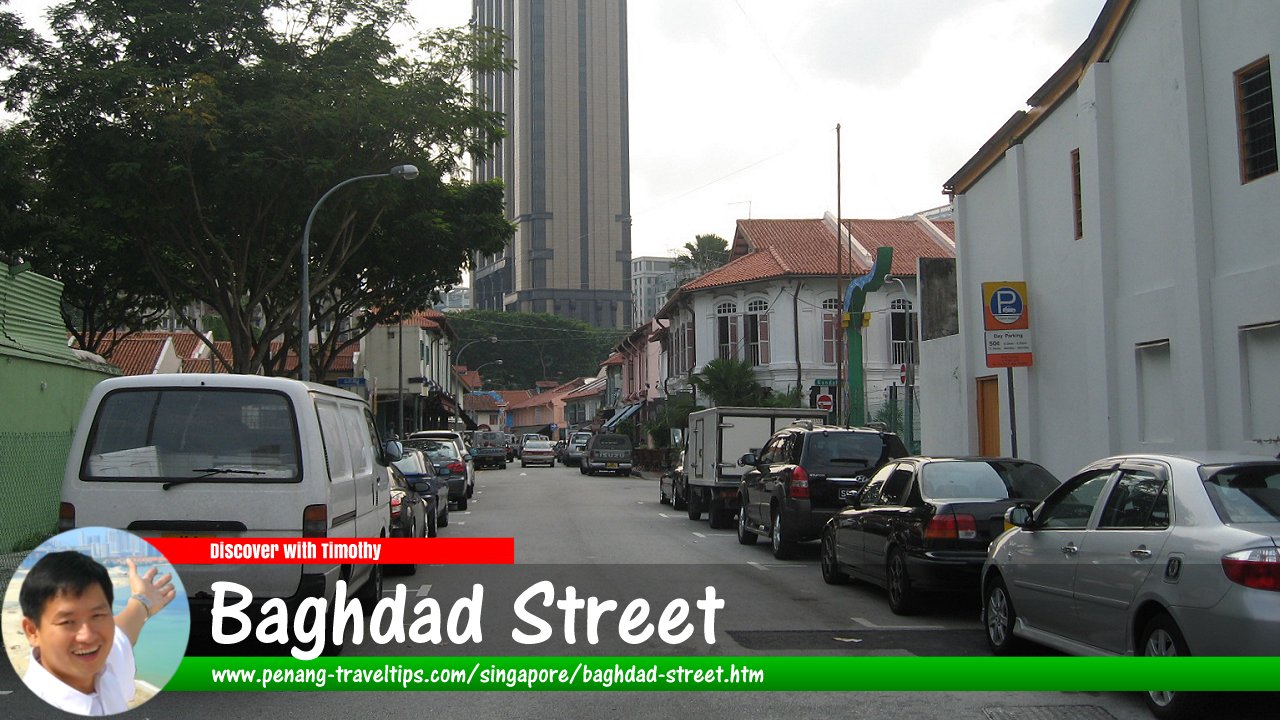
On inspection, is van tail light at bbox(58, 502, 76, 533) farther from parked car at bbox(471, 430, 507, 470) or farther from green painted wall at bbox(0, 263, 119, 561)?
parked car at bbox(471, 430, 507, 470)

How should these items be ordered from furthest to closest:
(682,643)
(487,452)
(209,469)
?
1. (487,452)
2. (682,643)
3. (209,469)

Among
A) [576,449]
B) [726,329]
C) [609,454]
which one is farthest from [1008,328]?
[576,449]

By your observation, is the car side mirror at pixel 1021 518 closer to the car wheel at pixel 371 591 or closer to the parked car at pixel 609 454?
the car wheel at pixel 371 591

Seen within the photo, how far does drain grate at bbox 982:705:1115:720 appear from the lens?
6863mm

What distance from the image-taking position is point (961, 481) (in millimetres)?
11141

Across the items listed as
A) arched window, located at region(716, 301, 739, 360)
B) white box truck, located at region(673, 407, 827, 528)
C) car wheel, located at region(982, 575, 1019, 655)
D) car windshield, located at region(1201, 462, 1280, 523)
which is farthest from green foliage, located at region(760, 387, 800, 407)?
car windshield, located at region(1201, 462, 1280, 523)

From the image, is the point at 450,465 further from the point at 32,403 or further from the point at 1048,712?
the point at 1048,712

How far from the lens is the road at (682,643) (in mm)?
7031

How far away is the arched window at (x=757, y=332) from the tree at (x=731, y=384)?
4.94m

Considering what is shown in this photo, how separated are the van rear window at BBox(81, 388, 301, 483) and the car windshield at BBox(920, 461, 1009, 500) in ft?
19.8

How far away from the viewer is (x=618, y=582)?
12.8 meters

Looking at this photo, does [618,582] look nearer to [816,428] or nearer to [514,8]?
[816,428]

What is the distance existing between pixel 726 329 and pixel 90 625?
150 feet

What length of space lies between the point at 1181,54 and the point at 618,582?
378 inches
